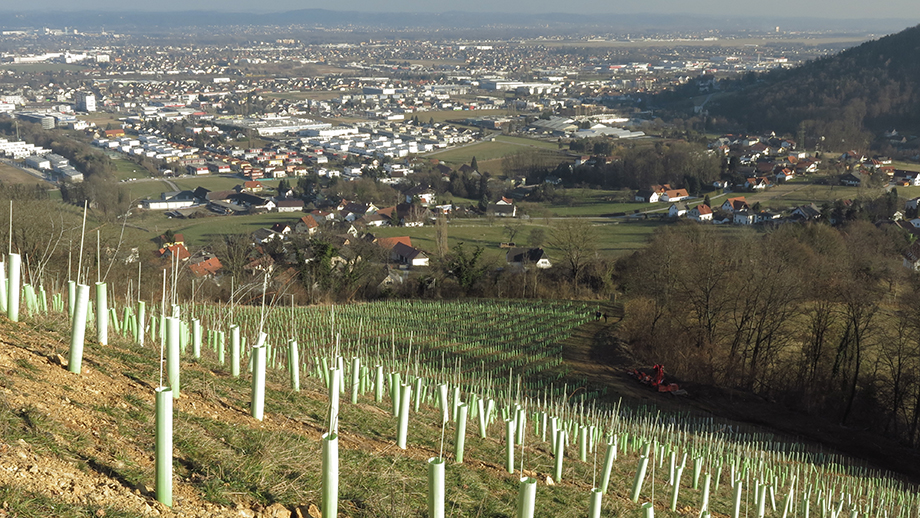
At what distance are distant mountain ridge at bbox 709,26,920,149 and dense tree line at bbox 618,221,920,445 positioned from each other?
231 ft

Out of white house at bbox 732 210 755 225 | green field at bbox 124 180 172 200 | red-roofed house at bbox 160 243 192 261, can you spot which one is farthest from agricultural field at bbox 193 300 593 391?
green field at bbox 124 180 172 200

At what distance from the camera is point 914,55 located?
99.9 meters

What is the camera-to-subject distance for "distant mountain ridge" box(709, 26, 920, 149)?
9038cm

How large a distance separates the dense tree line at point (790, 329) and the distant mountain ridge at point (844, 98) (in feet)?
231

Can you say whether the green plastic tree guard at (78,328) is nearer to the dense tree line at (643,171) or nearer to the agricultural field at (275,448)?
the agricultural field at (275,448)

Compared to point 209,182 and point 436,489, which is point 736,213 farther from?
point 436,489

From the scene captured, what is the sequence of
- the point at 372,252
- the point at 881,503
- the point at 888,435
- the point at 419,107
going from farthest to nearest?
the point at 419,107 → the point at 372,252 → the point at 888,435 → the point at 881,503

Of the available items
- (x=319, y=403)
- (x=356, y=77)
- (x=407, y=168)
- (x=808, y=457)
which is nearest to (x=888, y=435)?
(x=808, y=457)

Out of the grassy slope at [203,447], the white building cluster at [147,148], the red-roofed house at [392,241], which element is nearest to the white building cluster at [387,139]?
the white building cluster at [147,148]

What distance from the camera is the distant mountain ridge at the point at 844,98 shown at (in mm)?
90375

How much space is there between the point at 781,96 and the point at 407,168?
199ft

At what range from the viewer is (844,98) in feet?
320

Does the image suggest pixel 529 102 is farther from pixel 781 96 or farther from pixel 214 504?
pixel 214 504

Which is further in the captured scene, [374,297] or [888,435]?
[374,297]
